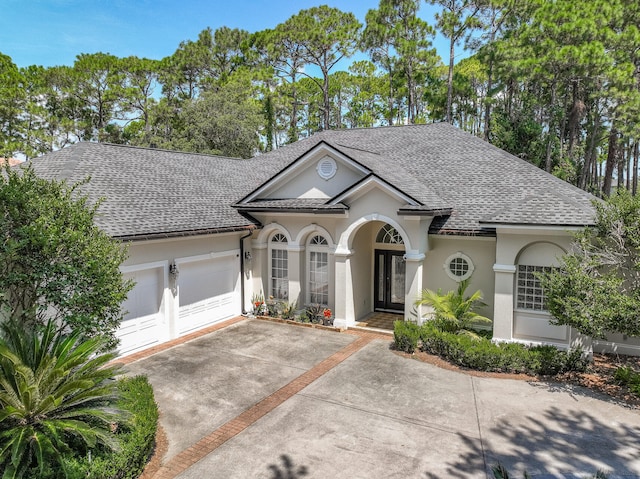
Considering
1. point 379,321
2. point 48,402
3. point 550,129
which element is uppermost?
point 550,129

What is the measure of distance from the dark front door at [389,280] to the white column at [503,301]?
4.60 m

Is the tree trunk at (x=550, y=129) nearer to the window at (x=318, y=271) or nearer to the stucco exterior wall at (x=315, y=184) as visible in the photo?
the stucco exterior wall at (x=315, y=184)

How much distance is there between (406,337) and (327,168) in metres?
7.18

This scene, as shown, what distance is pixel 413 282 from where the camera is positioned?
565 inches

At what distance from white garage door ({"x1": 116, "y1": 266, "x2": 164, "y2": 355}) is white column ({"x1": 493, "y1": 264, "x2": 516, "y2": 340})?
10613mm

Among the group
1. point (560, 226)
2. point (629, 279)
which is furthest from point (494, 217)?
point (629, 279)

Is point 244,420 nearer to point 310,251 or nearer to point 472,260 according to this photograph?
point 310,251

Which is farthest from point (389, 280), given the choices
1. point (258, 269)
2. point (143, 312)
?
point (143, 312)

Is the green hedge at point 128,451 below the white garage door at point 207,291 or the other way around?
below

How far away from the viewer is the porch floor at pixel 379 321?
51.0ft

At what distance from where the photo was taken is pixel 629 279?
10.5 metres

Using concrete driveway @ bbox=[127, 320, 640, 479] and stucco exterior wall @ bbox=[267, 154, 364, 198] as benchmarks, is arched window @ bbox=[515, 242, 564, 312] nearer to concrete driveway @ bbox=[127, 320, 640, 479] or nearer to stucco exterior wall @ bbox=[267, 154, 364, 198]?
concrete driveway @ bbox=[127, 320, 640, 479]

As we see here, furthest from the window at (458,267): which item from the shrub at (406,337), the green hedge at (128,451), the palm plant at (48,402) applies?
the palm plant at (48,402)

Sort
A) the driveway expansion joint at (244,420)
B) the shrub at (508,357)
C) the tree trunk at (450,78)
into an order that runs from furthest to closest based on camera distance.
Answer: the tree trunk at (450,78)
the shrub at (508,357)
the driveway expansion joint at (244,420)
